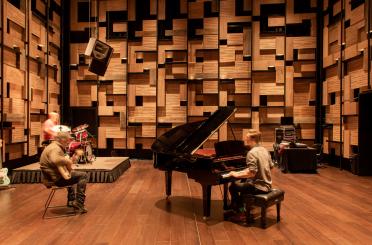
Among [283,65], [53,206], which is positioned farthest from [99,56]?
[283,65]

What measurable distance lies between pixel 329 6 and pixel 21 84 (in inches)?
269

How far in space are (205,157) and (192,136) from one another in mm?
449

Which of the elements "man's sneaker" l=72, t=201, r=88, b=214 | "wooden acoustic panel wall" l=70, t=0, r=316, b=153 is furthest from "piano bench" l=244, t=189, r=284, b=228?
"wooden acoustic panel wall" l=70, t=0, r=316, b=153

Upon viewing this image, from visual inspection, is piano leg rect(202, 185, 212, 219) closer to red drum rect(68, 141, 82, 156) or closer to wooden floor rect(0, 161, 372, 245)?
wooden floor rect(0, 161, 372, 245)

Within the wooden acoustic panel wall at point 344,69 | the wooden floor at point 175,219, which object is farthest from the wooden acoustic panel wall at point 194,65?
the wooden floor at point 175,219

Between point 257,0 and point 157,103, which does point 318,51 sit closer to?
point 257,0

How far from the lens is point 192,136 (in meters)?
3.74

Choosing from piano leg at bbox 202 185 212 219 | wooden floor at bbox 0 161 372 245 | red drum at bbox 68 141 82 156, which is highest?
red drum at bbox 68 141 82 156

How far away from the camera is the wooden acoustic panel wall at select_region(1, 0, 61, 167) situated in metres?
5.73

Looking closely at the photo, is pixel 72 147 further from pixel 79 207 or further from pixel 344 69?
pixel 344 69

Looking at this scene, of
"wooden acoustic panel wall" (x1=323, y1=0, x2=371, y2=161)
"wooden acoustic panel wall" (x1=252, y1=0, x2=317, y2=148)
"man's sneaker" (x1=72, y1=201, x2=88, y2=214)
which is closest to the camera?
"man's sneaker" (x1=72, y1=201, x2=88, y2=214)

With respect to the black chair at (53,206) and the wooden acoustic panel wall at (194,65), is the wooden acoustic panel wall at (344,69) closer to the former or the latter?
the wooden acoustic panel wall at (194,65)

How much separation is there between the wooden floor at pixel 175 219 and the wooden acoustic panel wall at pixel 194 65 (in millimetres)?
2907

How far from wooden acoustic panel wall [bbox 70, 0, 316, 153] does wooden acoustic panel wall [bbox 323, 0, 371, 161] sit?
499 mm
